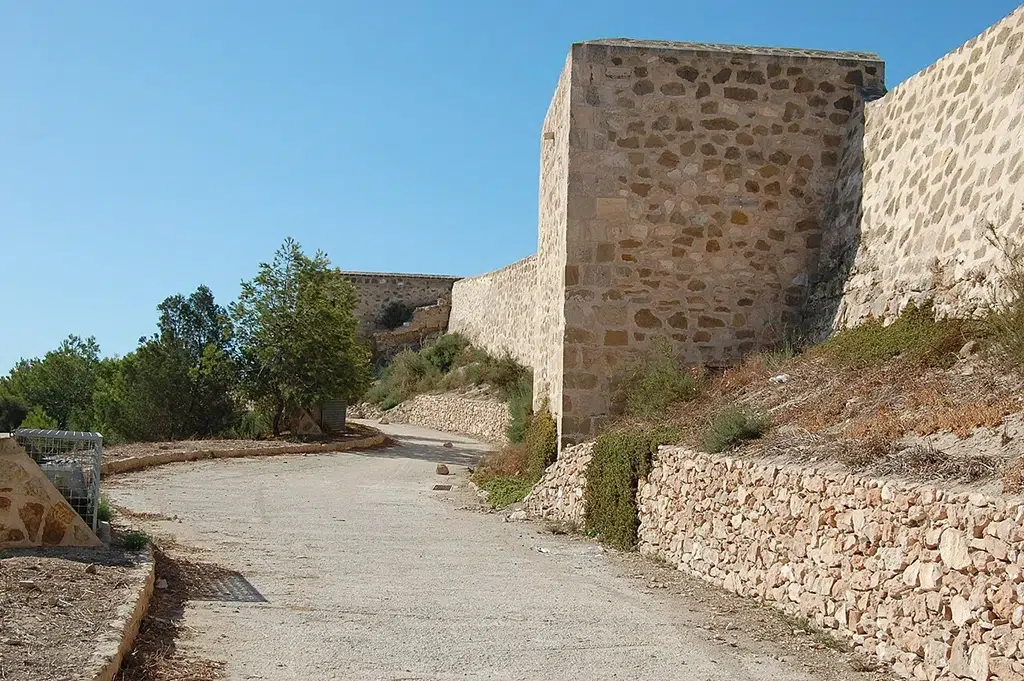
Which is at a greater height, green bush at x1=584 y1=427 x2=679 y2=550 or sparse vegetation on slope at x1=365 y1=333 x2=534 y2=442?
sparse vegetation on slope at x1=365 y1=333 x2=534 y2=442

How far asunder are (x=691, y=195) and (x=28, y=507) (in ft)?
26.2

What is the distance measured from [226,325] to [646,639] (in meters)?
17.3

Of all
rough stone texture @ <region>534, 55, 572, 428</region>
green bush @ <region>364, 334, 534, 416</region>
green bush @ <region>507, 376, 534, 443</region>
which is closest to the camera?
rough stone texture @ <region>534, 55, 572, 428</region>

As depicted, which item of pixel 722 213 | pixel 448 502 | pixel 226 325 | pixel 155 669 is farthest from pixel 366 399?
pixel 155 669

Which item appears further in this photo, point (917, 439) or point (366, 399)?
point (366, 399)

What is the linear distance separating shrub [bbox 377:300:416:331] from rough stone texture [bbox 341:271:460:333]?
143mm

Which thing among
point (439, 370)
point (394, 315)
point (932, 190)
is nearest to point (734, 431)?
point (932, 190)

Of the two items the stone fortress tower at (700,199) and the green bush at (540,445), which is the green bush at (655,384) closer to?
the stone fortress tower at (700,199)

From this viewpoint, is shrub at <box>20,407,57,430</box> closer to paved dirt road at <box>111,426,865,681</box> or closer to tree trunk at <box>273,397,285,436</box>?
tree trunk at <box>273,397,285,436</box>

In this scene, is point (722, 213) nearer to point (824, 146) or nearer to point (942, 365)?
point (824, 146)

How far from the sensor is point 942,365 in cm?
768

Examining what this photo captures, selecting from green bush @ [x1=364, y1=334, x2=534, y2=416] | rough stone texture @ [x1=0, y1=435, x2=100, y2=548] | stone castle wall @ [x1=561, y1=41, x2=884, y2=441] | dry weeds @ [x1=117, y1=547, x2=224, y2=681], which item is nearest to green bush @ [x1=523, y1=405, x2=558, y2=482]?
stone castle wall @ [x1=561, y1=41, x2=884, y2=441]

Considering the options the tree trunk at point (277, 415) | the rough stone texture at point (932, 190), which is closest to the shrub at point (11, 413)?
the tree trunk at point (277, 415)

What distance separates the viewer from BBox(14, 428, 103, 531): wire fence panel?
7023mm
